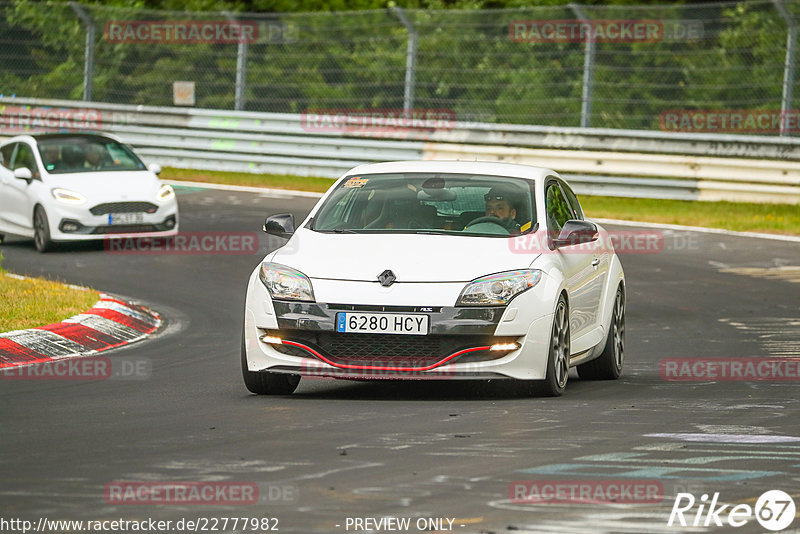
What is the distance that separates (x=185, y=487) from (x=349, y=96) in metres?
21.0

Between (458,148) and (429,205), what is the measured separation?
15289 mm

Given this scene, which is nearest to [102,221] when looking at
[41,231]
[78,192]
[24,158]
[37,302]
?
[78,192]

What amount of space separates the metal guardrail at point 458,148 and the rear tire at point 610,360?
12306mm

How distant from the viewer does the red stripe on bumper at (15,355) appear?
11.1 meters

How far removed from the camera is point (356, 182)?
10.6 meters

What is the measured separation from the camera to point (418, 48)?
26.0 metres

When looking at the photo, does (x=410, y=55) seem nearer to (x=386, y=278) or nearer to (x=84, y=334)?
(x=84, y=334)

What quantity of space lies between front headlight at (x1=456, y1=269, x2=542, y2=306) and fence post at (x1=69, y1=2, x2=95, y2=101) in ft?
68.3

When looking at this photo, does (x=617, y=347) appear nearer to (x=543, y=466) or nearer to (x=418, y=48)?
(x=543, y=466)

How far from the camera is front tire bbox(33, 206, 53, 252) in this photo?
19.0 metres

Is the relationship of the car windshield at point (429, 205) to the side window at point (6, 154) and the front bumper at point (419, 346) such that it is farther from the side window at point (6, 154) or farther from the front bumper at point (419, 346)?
the side window at point (6, 154)

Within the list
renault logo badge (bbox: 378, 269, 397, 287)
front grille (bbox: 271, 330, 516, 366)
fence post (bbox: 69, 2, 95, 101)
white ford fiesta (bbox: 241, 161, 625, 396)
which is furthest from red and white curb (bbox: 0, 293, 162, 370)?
fence post (bbox: 69, 2, 95, 101)

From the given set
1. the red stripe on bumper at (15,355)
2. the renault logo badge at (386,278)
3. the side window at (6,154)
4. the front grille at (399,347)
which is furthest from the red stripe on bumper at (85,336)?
the side window at (6,154)

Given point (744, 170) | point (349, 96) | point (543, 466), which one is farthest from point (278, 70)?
point (543, 466)
